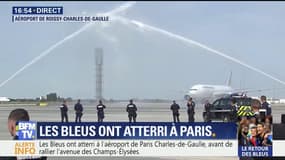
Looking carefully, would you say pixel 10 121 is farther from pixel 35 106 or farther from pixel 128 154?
pixel 35 106

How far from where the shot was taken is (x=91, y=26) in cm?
847

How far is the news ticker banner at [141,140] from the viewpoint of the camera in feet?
25.8

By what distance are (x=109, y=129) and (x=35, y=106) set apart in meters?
2.04

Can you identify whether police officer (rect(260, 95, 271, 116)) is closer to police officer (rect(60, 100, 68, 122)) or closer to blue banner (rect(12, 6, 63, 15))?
police officer (rect(60, 100, 68, 122))

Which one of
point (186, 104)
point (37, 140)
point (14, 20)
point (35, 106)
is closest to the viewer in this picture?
point (37, 140)

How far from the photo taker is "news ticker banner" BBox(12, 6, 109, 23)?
8.25 meters

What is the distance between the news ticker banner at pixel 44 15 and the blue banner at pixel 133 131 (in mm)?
1865

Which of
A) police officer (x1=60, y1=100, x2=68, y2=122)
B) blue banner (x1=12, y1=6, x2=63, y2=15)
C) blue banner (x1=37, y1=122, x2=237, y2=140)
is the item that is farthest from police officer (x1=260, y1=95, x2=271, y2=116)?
blue banner (x1=12, y1=6, x2=63, y2=15)

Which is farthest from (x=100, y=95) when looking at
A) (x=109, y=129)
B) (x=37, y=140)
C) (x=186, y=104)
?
(x=186, y=104)

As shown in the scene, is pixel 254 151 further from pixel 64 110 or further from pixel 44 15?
pixel 44 15

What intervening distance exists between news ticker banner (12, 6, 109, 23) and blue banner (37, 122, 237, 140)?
73.4 inches

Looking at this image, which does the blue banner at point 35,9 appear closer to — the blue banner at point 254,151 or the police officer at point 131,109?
the police officer at point 131,109

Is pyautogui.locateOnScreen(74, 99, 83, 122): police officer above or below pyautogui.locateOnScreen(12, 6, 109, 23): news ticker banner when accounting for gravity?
below

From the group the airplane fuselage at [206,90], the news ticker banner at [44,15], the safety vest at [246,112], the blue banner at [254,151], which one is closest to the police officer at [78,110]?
the news ticker banner at [44,15]
